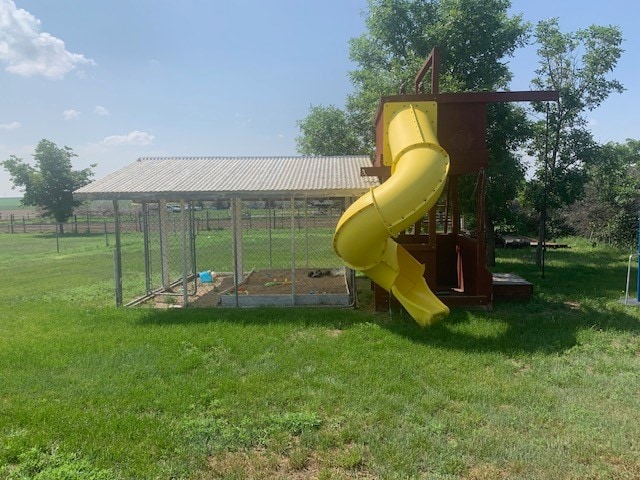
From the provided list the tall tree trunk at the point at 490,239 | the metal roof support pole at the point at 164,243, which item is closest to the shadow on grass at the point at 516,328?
the metal roof support pole at the point at 164,243

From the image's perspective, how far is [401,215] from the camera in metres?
5.59

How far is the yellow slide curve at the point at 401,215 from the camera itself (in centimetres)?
561

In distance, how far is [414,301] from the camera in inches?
273

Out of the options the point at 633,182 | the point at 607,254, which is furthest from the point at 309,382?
the point at 633,182

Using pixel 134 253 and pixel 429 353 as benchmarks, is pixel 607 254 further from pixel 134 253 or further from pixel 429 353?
pixel 134 253

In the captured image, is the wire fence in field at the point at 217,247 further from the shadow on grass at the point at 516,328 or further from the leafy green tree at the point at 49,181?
the leafy green tree at the point at 49,181

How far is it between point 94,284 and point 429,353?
29.5ft

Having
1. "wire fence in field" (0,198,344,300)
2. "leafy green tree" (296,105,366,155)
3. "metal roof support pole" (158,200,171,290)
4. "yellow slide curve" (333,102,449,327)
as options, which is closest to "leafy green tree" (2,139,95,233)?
"wire fence in field" (0,198,344,300)

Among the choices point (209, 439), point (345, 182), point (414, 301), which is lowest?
point (209, 439)

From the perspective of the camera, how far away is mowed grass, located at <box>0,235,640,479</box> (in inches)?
142

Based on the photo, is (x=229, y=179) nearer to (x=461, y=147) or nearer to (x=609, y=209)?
(x=461, y=147)

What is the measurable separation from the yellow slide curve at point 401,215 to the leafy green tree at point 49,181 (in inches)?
1442

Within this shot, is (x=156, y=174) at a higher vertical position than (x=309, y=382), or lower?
higher

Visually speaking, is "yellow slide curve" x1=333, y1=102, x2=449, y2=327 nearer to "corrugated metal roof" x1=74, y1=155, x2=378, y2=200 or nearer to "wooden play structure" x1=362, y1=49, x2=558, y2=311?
"wooden play structure" x1=362, y1=49, x2=558, y2=311
